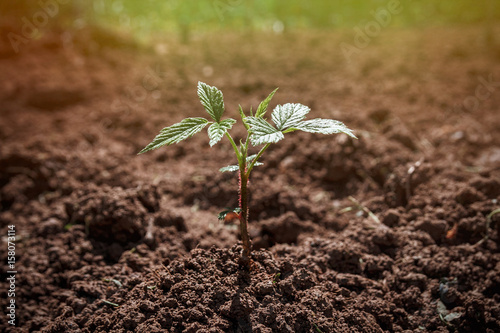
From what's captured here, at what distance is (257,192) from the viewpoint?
2.73m

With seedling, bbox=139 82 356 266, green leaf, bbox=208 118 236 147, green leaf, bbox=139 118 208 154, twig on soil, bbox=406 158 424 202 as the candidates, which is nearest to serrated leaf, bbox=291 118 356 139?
seedling, bbox=139 82 356 266

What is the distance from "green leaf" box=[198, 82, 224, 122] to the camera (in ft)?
5.64

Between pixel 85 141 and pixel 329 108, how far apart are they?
2.03m

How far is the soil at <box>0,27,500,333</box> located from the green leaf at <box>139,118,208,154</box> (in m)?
0.63

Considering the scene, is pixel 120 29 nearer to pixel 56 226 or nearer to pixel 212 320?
pixel 56 226

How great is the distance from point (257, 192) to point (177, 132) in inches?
47.5

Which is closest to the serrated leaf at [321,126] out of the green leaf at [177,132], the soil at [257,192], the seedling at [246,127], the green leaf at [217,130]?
the seedling at [246,127]

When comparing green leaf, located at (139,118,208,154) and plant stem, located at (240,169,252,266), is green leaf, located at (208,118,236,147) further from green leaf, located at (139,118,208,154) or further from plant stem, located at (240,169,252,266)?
plant stem, located at (240,169,252,266)

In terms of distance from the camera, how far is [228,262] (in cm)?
189

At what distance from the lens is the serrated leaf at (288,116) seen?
1.66 m

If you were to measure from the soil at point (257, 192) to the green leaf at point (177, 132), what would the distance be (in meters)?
0.63

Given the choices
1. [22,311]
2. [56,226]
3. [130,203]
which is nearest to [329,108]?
[130,203]

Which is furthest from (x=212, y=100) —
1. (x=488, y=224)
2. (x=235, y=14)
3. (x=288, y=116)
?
(x=235, y=14)

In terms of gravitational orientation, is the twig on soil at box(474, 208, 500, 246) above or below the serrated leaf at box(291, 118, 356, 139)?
below
